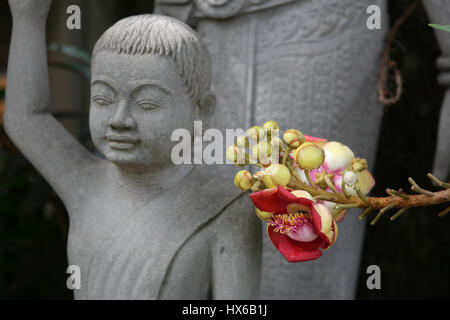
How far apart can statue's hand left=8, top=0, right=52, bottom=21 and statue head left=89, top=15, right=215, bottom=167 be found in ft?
0.53

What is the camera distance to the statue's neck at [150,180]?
122 cm

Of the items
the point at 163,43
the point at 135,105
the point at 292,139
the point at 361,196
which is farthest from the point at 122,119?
the point at 361,196

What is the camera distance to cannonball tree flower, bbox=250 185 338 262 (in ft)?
2.58

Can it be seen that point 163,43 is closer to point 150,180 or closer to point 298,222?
point 150,180

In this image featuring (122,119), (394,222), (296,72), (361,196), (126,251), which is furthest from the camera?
(394,222)

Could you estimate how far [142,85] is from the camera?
111 cm

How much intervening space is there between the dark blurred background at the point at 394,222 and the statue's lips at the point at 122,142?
2.60 feet

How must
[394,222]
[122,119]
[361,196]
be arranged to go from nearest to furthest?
1. [361,196]
2. [122,119]
3. [394,222]

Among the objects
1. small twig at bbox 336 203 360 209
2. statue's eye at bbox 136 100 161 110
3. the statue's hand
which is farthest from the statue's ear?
small twig at bbox 336 203 360 209

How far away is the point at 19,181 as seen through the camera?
2260 millimetres

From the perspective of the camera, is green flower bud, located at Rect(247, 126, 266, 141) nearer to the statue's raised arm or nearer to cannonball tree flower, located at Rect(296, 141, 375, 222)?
cannonball tree flower, located at Rect(296, 141, 375, 222)

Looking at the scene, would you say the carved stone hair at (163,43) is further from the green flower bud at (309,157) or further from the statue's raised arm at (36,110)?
the green flower bud at (309,157)

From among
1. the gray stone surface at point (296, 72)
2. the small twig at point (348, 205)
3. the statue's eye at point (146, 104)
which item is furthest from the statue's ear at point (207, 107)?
the small twig at point (348, 205)

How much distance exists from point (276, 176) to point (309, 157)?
47 mm
